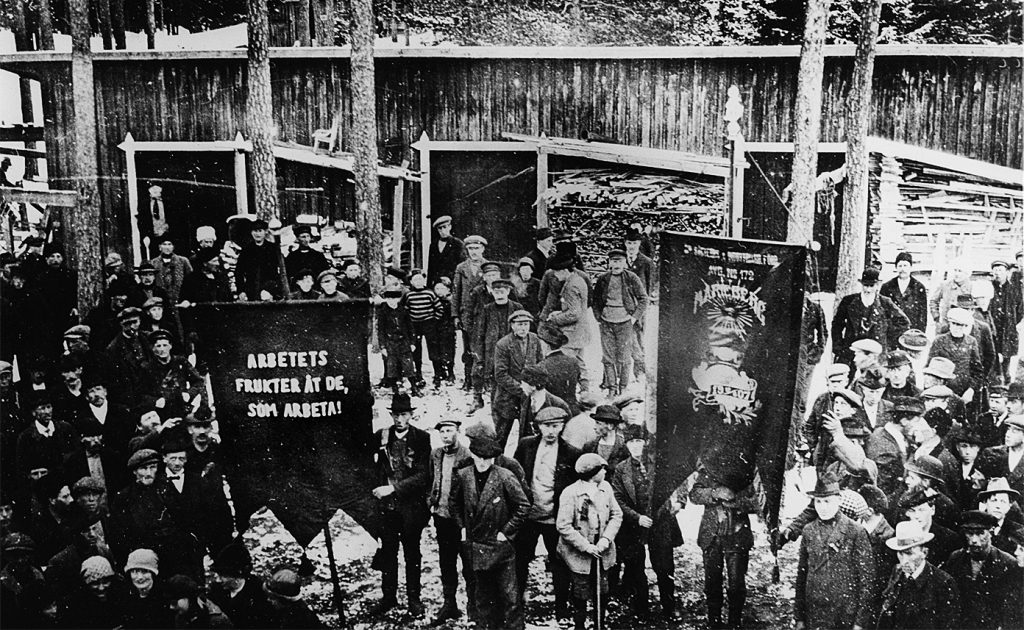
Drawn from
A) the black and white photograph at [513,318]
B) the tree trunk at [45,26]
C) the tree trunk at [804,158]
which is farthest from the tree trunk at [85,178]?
the tree trunk at [804,158]

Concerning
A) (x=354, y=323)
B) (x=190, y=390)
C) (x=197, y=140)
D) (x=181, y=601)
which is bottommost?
(x=181, y=601)

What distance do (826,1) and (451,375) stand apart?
3351 millimetres

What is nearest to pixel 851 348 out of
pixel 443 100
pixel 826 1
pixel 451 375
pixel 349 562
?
pixel 826 1

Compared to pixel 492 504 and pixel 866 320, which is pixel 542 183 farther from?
pixel 866 320

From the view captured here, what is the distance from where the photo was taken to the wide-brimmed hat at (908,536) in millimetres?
5445

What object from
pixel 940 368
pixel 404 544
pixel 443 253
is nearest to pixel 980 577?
pixel 940 368

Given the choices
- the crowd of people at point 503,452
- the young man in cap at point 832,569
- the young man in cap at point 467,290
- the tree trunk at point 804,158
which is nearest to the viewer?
the young man in cap at point 832,569

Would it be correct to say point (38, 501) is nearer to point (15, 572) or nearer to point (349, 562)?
point (15, 572)

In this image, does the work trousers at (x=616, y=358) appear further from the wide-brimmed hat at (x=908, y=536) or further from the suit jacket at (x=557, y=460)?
the wide-brimmed hat at (x=908, y=536)

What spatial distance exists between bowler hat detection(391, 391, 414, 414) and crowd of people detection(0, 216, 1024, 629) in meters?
0.02

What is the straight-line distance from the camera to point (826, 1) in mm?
5414

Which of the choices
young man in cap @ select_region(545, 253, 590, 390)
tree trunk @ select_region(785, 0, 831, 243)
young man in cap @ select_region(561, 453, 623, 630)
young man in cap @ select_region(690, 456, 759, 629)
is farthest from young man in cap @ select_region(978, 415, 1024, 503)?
young man in cap @ select_region(545, 253, 590, 390)

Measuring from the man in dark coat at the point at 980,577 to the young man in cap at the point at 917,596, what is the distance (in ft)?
0.30

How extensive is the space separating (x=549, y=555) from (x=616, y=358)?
1.32 metres
